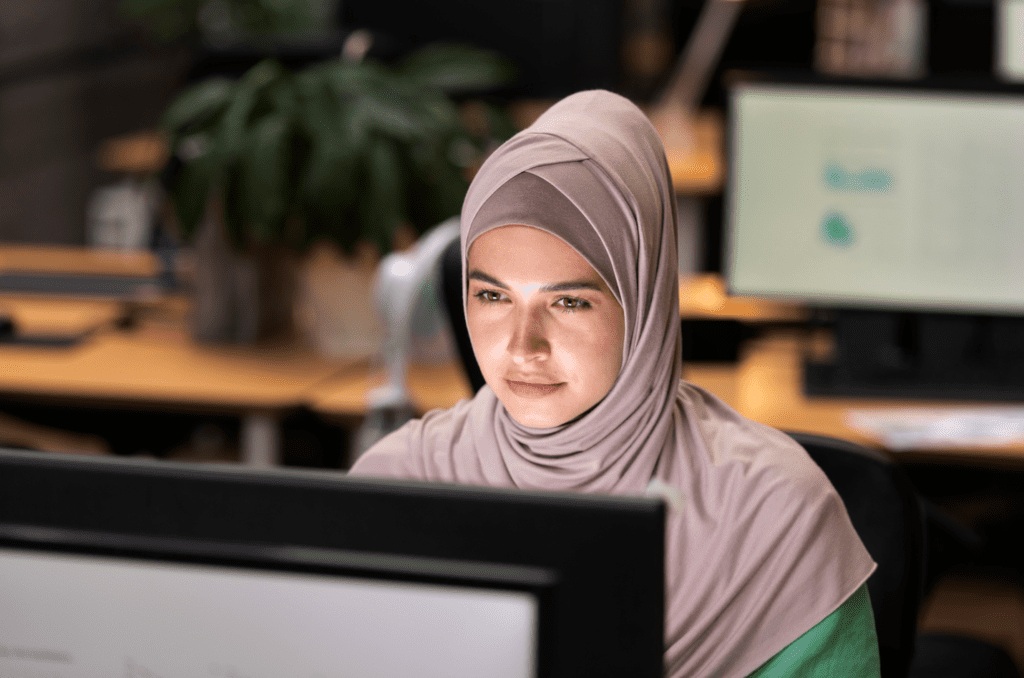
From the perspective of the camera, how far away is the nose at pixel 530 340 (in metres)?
0.44

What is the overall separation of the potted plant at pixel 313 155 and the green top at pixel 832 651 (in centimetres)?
117

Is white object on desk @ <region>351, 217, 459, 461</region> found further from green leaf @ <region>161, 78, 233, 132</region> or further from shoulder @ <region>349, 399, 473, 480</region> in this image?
shoulder @ <region>349, 399, 473, 480</region>

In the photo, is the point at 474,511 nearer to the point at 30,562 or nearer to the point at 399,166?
the point at 30,562

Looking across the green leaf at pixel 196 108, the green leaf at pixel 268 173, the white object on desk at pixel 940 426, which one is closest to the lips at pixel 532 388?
the white object on desk at pixel 940 426

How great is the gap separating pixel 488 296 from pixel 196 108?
1459mm

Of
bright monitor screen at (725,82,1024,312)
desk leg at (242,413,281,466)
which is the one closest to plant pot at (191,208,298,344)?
desk leg at (242,413,281,466)

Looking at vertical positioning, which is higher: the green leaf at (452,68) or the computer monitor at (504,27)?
the computer monitor at (504,27)

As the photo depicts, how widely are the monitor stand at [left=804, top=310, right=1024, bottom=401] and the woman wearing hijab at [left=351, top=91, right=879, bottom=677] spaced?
1.30 metres

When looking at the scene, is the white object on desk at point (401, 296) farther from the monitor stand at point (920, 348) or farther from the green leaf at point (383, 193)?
the monitor stand at point (920, 348)

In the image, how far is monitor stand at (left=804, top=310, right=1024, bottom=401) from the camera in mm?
1734

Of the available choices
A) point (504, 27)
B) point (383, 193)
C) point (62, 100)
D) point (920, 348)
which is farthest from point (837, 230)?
point (62, 100)

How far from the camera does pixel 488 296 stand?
1.50 feet

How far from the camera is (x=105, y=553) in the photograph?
340 millimetres

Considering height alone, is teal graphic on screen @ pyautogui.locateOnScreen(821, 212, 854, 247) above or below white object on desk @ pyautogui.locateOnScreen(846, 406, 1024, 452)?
above
